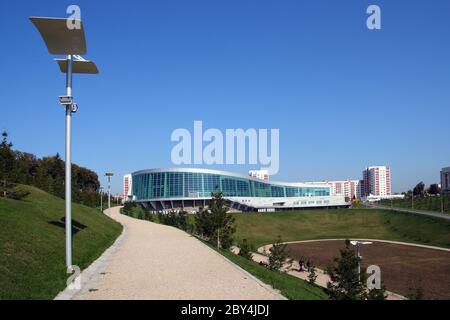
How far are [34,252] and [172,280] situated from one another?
15.9ft

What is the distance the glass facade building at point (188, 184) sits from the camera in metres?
98.2

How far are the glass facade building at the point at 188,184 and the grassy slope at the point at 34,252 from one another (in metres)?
75.3

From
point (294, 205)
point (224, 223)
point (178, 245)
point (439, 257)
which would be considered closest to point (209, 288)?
point (178, 245)

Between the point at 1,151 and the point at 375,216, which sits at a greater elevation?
the point at 1,151

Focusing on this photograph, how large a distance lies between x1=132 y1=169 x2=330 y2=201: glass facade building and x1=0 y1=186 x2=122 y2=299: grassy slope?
75.3 metres

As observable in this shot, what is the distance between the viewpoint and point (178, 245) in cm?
2116

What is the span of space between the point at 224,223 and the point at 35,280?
18533 millimetres

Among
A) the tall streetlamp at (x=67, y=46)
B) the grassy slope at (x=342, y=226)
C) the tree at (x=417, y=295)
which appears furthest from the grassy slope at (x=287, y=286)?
the grassy slope at (x=342, y=226)

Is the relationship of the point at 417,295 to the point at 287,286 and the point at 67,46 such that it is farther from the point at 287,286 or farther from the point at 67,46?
the point at 67,46

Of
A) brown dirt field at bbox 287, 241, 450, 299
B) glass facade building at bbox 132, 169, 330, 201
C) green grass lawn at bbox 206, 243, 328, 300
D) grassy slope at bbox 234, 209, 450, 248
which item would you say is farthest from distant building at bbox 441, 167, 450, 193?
green grass lawn at bbox 206, 243, 328, 300

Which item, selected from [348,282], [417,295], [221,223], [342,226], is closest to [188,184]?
[342,226]

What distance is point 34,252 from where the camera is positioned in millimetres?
12984
